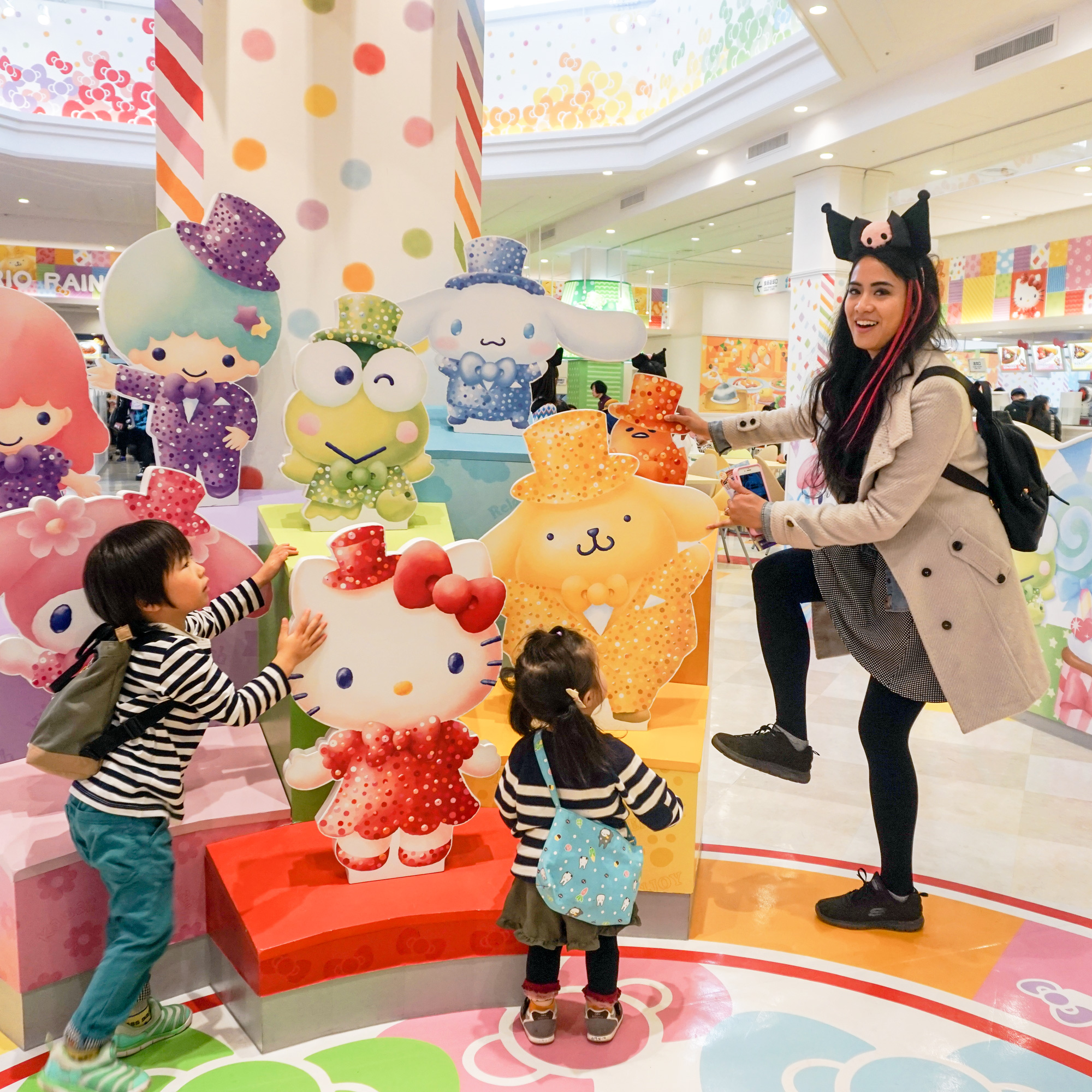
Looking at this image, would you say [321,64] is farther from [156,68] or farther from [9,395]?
[9,395]

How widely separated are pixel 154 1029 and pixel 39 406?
5.03ft

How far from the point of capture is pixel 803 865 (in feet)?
8.77

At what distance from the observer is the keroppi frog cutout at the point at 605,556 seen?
238 cm

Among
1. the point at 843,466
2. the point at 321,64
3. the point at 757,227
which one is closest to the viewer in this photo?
the point at 843,466

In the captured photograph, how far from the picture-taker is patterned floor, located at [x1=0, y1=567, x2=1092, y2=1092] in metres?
1.76

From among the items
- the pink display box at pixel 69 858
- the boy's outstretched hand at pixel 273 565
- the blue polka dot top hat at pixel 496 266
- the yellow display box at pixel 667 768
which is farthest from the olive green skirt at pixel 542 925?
the blue polka dot top hat at pixel 496 266

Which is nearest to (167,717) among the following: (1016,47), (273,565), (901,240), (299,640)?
(299,640)

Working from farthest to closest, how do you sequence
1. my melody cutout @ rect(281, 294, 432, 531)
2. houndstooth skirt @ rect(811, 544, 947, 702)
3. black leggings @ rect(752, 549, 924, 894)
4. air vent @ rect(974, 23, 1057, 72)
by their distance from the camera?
air vent @ rect(974, 23, 1057, 72) → my melody cutout @ rect(281, 294, 432, 531) → black leggings @ rect(752, 549, 924, 894) → houndstooth skirt @ rect(811, 544, 947, 702)

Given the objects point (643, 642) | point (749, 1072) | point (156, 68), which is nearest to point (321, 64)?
point (156, 68)

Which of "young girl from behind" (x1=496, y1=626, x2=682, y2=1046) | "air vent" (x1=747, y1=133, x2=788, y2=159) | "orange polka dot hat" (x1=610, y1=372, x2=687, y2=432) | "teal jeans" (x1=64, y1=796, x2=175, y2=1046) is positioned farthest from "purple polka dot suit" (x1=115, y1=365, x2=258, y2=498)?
"air vent" (x1=747, y1=133, x2=788, y2=159)

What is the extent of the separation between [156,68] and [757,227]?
933 centimetres

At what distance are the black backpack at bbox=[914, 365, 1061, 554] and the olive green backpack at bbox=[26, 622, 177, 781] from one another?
1643 millimetres

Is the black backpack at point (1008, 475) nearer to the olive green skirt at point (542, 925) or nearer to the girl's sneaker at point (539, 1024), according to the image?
the olive green skirt at point (542, 925)

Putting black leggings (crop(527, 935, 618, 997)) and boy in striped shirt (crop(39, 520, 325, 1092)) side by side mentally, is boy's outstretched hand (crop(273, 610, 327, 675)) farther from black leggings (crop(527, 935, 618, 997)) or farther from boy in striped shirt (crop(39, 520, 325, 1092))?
black leggings (crop(527, 935, 618, 997))
